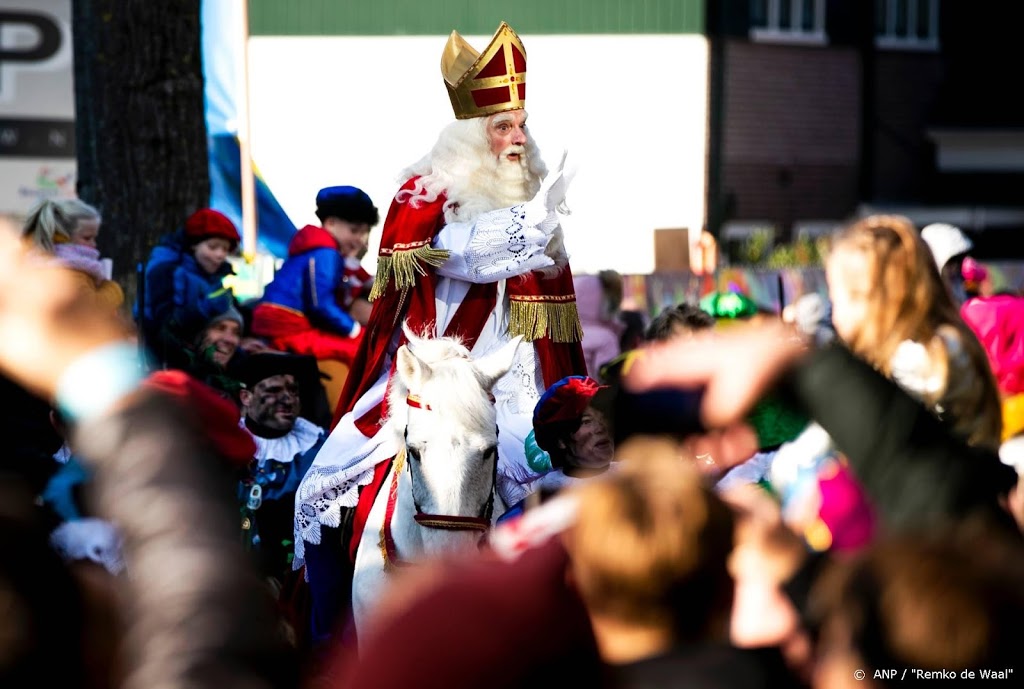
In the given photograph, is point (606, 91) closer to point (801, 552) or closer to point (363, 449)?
point (363, 449)

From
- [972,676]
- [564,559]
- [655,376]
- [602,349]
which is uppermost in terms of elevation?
[655,376]

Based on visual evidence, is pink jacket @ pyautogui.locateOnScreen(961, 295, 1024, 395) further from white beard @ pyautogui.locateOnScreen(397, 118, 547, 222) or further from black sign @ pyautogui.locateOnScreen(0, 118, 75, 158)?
black sign @ pyautogui.locateOnScreen(0, 118, 75, 158)

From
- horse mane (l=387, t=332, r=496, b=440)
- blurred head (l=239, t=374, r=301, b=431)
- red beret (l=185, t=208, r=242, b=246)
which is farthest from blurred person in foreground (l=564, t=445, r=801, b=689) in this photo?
red beret (l=185, t=208, r=242, b=246)

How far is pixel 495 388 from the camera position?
5500 millimetres

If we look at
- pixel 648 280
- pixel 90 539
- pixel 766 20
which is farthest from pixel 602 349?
pixel 766 20

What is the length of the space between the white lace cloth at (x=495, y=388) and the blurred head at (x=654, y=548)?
299 centimetres

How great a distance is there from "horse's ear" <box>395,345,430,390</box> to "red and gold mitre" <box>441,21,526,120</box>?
1.37 metres

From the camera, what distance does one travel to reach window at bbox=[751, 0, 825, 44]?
21047 mm

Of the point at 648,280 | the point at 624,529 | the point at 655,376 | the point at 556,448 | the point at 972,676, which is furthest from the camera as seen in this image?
the point at 648,280

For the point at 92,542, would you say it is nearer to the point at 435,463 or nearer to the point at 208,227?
the point at 435,463

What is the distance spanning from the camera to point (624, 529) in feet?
6.40

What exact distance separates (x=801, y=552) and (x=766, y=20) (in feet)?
64.7

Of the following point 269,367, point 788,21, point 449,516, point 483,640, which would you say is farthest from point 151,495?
point 788,21

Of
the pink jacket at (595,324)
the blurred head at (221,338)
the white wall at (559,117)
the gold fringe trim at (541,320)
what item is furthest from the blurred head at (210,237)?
the white wall at (559,117)
